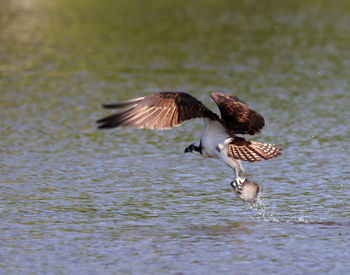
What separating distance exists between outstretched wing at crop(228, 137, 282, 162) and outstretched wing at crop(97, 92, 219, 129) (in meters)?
0.71

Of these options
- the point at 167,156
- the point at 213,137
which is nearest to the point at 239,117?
the point at 213,137

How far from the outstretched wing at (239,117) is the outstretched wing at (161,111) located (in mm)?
695

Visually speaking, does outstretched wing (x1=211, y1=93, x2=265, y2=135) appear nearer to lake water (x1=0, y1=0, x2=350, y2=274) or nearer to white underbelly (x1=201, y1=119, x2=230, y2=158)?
white underbelly (x1=201, y1=119, x2=230, y2=158)

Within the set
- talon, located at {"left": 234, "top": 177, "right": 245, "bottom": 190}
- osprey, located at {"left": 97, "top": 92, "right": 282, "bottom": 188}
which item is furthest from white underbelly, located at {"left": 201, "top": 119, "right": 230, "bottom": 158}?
talon, located at {"left": 234, "top": 177, "right": 245, "bottom": 190}

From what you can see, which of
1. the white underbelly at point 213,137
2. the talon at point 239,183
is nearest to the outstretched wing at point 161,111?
the white underbelly at point 213,137

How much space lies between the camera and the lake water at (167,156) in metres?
9.09

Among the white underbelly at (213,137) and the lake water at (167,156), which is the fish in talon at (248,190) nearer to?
the lake water at (167,156)

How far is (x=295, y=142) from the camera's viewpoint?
14.7 meters

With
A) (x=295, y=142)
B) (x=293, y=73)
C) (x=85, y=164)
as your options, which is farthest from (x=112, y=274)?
(x=293, y=73)

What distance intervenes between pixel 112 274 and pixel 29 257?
1160 millimetres

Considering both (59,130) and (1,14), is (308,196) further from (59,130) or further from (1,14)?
(1,14)

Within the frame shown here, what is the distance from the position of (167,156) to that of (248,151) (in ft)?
11.9

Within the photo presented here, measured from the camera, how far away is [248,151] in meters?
10.5

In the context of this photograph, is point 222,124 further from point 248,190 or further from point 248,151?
point 248,190
